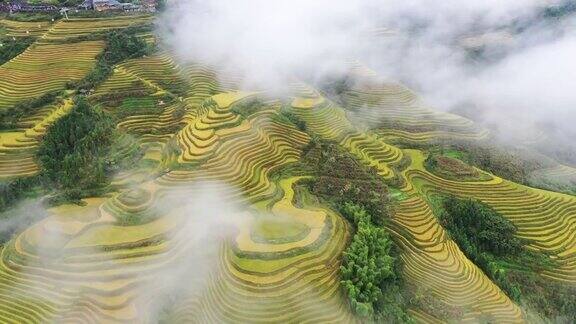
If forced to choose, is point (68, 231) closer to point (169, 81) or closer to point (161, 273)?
point (161, 273)

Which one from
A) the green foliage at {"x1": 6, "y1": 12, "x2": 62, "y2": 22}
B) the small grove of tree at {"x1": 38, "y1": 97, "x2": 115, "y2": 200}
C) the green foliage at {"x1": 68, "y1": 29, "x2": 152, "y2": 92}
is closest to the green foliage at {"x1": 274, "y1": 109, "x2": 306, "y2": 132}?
the small grove of tree at {"x1": 38, "y1": 97, "x2": 115, "y2": 200}

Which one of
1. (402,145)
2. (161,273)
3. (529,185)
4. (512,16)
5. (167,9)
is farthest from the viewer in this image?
(512,16)

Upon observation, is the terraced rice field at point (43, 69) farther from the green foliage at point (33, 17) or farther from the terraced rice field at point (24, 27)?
the green foliage at point (33, 17)

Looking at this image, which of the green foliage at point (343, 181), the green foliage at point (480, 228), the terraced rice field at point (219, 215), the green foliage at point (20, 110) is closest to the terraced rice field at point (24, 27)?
the terraced rice field at point (219, 215)

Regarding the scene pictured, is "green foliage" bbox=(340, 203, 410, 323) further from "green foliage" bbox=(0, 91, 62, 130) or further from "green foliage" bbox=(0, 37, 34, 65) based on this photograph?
"green foliage" bbox=(0, 37, 34, 65)

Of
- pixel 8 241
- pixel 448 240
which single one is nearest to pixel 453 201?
pixel 448 240

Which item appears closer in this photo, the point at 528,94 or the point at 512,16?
the point at 528,94
